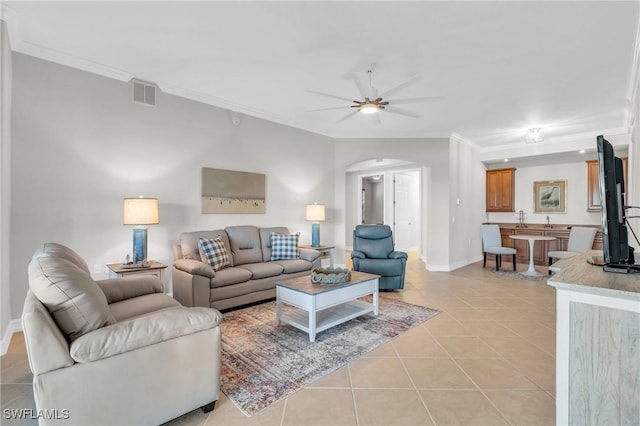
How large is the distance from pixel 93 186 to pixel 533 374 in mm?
4491

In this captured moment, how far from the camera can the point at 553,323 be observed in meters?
3.27

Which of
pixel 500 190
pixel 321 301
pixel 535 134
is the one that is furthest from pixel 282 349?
pixel 500 190

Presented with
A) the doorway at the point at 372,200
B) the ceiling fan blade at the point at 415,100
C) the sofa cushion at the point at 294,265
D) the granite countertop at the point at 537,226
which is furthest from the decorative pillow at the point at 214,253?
the granite countertop at the point at 537,226

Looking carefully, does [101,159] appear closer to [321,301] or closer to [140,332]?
[140,332]

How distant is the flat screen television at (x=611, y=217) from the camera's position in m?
1.64

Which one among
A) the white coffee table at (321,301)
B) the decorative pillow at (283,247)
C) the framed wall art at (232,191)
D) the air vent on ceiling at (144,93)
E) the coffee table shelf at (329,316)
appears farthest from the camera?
the decorative pillow at (283,247)

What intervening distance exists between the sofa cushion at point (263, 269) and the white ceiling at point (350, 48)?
2.29 metres

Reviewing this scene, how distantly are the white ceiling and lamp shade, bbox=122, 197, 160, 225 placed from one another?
4.93 feet

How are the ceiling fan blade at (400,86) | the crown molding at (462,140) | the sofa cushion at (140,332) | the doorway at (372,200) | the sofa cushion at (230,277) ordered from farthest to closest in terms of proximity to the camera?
the doorway at (372,200) → the crown molding at (462,140) → the ceiling fan blade at (400,86) → the sofa cushion at (230,277) → the sofa cushion at (140,332)

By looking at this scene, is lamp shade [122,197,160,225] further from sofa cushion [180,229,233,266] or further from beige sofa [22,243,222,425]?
beige sofa [22,243,222,425]

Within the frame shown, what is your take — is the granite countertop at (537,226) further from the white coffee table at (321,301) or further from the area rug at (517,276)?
the white coffee table at (321,301)

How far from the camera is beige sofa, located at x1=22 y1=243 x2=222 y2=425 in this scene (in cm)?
137

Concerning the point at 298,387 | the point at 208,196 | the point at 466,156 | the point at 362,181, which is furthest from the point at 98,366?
the point at 362,181

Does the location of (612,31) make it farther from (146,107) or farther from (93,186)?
(93,186)
